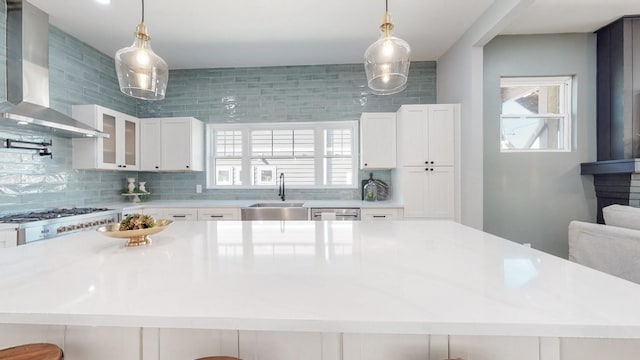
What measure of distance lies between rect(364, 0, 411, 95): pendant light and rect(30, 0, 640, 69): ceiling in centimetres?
124

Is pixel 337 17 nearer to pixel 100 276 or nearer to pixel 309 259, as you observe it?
pixel 309 259

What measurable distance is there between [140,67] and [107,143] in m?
2.15

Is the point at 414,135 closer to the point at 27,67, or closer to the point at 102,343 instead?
the point at 102,343

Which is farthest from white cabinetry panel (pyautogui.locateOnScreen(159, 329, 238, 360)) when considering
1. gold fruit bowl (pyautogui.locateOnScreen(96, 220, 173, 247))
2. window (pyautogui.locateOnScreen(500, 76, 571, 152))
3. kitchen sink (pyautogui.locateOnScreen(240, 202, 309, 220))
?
window (pyautogui.locateOnScreen(500, 76, 571, 152))

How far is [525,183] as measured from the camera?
348 cm

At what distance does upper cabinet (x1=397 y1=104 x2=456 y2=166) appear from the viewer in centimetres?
318

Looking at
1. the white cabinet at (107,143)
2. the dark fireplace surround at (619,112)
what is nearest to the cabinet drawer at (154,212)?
the white cabinet at (107,143)

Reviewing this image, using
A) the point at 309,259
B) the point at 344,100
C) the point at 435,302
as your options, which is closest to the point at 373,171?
the point at 344,100

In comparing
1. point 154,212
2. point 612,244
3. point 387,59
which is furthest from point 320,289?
point 154,212

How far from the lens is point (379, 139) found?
3533 millimetres

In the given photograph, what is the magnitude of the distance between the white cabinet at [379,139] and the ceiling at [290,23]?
902mm

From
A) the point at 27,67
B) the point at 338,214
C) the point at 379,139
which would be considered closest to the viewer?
the point at 27,67

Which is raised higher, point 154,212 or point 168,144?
point 168,144

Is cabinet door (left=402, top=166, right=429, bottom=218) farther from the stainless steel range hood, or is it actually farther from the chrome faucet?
the stainless steel range hood
